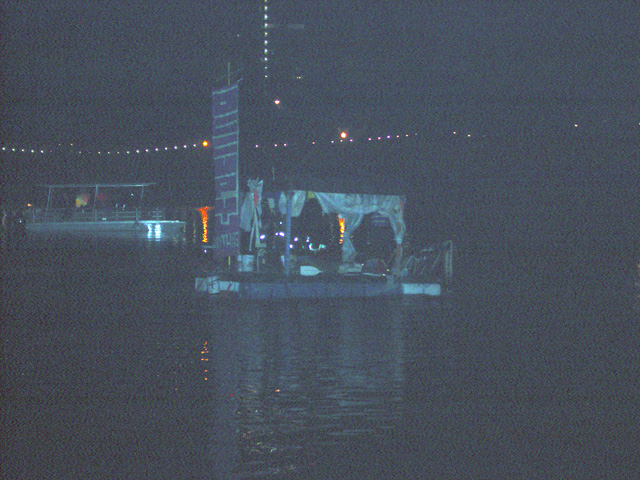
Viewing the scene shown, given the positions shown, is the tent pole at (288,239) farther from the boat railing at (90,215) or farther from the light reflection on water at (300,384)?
the boat railing at (90,215)

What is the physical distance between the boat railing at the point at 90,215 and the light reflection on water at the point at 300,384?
32687mm

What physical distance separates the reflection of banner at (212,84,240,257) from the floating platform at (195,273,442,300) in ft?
2.32

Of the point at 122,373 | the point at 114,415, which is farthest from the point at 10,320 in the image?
the point at 114,415

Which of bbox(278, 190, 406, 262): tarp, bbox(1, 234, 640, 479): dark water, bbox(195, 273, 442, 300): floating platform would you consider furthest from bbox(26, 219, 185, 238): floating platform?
bbox(1, 234, 640, 479): dark water

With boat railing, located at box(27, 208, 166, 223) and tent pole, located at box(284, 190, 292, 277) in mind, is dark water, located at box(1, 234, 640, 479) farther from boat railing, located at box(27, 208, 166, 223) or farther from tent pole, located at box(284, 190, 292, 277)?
boat railing, located at box(27, 208, 166, 223)

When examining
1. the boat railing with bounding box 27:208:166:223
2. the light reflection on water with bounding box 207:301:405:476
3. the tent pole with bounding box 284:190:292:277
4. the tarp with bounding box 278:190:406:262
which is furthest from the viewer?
the boat railing with bounding box 27:208:166:223

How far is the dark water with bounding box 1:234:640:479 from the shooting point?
4.88 metres

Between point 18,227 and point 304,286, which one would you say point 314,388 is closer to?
point 304,286

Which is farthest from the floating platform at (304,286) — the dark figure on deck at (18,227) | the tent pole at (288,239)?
the dark figure on deck at (18,227)

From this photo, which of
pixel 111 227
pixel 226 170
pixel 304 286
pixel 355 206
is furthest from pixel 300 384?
pixel 111 227

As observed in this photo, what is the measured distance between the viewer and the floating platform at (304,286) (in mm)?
14406

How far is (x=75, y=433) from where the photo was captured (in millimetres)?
5391

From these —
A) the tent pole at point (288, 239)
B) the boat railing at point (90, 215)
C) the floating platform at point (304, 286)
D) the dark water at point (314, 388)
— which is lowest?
the dark water at point (314, 388)

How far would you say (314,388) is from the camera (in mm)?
7012
